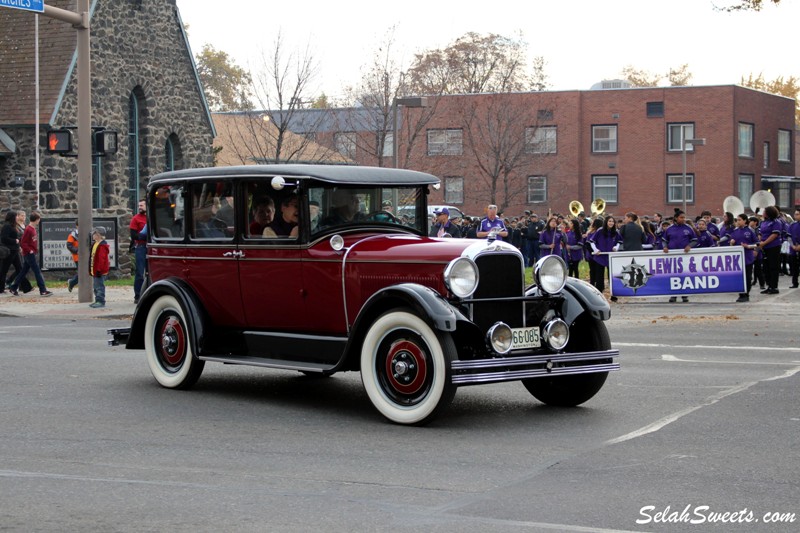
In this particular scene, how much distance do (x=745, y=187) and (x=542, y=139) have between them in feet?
39.9

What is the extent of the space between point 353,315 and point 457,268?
110cm

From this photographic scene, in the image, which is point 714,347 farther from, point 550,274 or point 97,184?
point 97,184

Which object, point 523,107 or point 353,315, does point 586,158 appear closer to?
point 523,107

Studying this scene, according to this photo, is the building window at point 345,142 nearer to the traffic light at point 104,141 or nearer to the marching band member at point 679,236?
the traffic light at point 104,141

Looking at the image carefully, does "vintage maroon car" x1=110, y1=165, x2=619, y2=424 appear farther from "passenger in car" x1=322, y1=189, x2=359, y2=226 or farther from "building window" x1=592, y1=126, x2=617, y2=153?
"building window" x1=592, y1=126, x2=617, y2=153

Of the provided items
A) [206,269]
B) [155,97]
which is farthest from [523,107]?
[206,269]

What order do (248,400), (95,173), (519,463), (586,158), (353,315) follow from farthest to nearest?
(586,158) < (95,173) < (248,400) < (353,315) < (519,463)

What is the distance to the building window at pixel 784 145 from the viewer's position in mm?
66200

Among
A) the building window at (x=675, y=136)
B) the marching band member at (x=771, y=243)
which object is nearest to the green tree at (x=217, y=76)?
the building window at (x=675, y=136)

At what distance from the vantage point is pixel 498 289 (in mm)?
8750

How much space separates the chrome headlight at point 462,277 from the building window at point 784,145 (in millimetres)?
61865

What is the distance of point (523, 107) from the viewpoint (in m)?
56.6

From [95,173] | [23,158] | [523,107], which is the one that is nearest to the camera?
[23,158]

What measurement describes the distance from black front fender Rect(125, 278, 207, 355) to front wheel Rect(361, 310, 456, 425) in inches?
79.8
